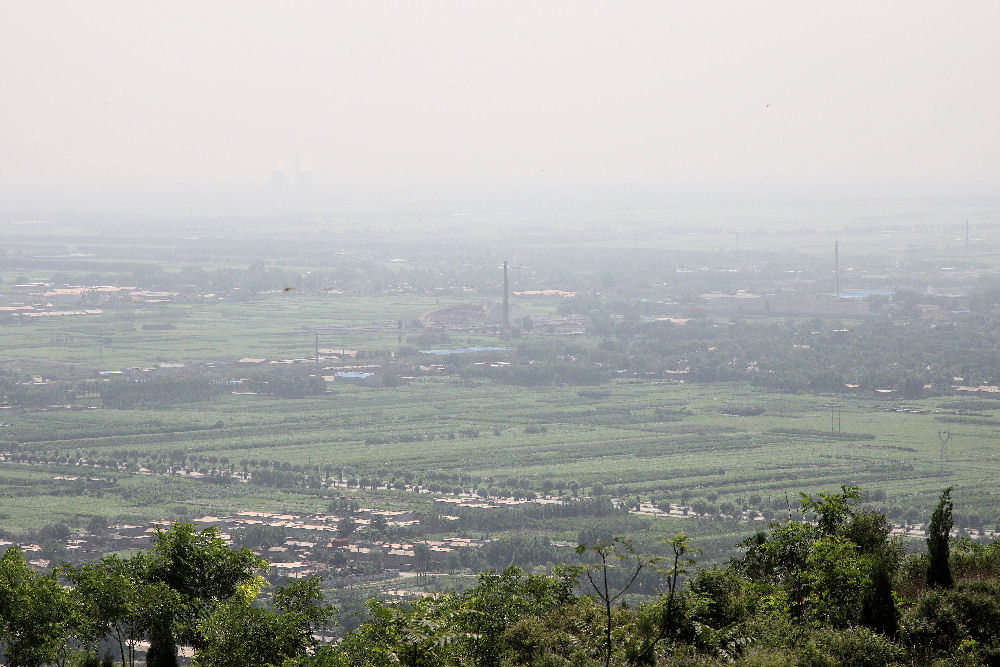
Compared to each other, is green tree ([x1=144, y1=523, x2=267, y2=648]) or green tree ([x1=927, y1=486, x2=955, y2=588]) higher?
green tree ([x1=927, y1=486, x2=955, y2=588])

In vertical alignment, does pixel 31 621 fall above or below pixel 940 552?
below

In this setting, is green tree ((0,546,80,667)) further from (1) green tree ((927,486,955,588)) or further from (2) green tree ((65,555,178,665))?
(1) green tree ((927,486,955,588))

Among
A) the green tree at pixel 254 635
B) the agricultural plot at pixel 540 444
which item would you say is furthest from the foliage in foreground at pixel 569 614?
the agricultural plot at pixel 540 444

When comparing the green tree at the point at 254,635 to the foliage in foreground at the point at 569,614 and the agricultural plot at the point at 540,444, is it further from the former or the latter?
the agricultural plot at the point at 540,444

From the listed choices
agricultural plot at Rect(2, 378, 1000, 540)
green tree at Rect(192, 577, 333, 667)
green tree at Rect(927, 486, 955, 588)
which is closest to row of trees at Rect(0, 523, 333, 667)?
green tree at Rect(192, 577, 333, 667)

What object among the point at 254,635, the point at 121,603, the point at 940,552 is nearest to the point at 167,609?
the point at 121,603

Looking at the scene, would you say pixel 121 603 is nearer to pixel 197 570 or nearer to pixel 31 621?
pixel 31 621

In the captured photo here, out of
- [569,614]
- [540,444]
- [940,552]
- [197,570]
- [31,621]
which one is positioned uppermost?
[940,552]

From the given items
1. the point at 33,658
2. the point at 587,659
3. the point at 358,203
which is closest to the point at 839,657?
the point at 587,659
